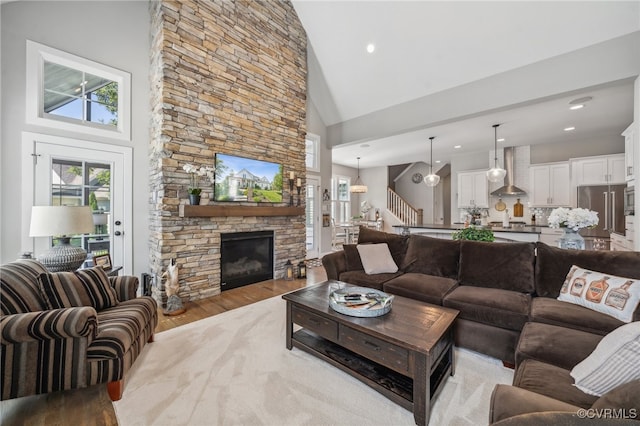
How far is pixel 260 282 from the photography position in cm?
445

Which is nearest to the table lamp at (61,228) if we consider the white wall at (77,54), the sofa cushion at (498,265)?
the white wall at (77,54)

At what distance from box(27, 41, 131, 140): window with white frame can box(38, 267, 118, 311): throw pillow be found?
2.16 m

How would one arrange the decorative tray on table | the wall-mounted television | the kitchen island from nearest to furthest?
1. the decorative tray on table
2. the wall-mounted television
3. the kitchen island

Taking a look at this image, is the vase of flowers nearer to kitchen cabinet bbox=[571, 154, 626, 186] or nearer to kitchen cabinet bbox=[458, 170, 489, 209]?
kitchen cabinet bbox=[458, 170, 489, 209]

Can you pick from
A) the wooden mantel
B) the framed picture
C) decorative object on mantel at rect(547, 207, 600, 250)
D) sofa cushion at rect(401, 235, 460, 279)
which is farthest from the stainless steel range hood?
the framed picture

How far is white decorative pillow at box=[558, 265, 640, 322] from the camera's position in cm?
182

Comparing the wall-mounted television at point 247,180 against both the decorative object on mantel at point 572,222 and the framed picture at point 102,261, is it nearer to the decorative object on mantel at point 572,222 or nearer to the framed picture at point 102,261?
the framed picture at point 102,261

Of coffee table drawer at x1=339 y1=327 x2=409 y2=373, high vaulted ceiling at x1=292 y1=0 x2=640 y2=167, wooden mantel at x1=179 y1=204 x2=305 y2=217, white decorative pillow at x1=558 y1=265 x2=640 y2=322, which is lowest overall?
coffee table drawer at x1=339 y1=327 x2=409 y2=373

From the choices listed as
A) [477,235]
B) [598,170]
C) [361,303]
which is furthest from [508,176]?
[361,303]

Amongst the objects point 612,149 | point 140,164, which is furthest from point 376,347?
point 612,149

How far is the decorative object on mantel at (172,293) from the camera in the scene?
10.2 ft

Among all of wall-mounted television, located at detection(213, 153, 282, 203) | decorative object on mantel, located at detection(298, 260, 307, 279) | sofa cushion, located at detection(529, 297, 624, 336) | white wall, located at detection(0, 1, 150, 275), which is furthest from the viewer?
decorative object on mantel, located at detection(298, 260, 307, 279)

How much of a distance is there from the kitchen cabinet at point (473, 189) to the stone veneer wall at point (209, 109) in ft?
18.9

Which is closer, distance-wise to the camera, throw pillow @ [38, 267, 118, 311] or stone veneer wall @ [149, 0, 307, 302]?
throw pillow @ [38, 267, 118, 311]
